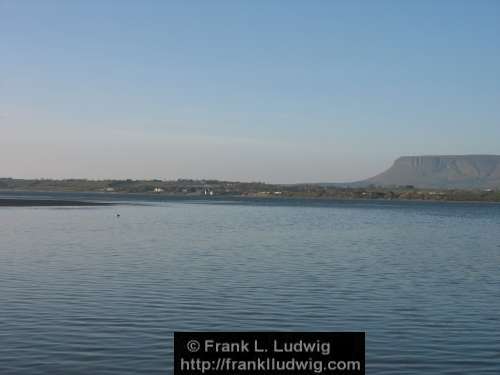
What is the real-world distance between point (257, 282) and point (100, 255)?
37.3 feet

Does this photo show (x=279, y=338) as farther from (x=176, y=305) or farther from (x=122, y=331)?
(x=176, y=305)

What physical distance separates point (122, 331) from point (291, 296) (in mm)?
6905

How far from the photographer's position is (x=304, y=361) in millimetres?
6840

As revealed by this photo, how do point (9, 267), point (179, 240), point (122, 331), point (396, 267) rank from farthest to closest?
1. point (179, 240)
2. point (396, 267)
3. point (9, 267)
4. point (122, 331)

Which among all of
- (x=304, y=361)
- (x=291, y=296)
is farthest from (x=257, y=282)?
(x=304, y=361)

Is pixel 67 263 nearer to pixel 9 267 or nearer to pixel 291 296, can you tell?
pixel 9 267

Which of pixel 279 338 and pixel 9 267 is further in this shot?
pixel 9 267

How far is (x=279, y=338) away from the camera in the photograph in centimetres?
676

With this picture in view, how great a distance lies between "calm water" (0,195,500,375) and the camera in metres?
14.8

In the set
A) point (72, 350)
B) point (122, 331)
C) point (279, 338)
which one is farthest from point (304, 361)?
point (122, 331)

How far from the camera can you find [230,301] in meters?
21.1

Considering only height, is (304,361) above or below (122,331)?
above

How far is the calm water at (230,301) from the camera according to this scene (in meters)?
14.8

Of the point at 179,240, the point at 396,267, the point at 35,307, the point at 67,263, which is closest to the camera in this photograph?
the point at 35,307
